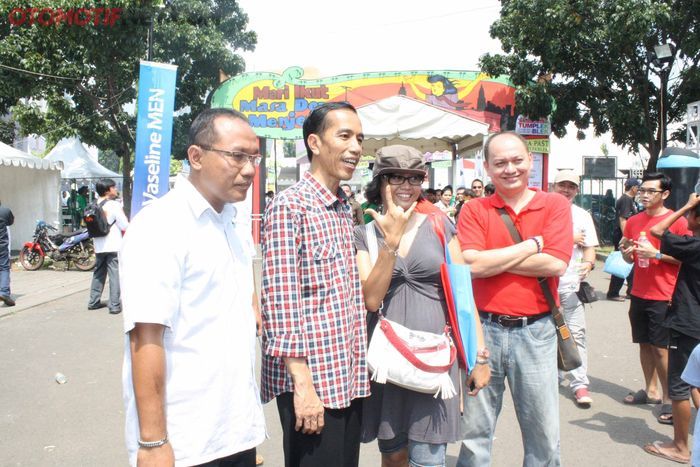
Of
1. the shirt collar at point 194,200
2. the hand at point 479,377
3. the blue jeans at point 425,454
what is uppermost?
the shirt collar at point 194,200

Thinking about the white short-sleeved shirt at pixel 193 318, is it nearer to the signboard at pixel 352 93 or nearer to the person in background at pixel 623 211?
the person in background at pixel 623 211

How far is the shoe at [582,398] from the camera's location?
4.85 metres

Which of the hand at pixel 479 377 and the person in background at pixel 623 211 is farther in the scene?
the person in background at pixel 623 211

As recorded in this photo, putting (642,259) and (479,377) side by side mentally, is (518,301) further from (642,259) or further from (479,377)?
(642,259)

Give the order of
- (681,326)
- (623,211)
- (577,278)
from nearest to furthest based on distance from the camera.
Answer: (681,326)
(577,278)
(623,211)

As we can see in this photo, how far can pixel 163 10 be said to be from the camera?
56.7ft

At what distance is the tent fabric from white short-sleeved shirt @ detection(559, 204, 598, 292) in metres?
18.7

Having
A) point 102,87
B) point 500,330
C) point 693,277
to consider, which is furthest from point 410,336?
point 102,87

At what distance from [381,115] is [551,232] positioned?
7.54m

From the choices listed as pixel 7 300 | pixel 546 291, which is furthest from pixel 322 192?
pixel 7 300

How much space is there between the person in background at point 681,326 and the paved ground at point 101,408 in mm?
176

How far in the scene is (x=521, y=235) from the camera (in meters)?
2.96

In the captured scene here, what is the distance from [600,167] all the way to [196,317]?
19.6 metres

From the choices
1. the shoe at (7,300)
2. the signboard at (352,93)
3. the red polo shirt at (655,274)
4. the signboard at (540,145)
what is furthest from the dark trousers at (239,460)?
the signboard at (540,145)
